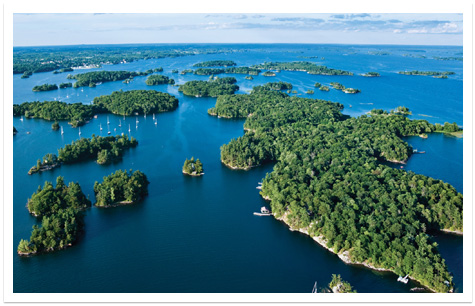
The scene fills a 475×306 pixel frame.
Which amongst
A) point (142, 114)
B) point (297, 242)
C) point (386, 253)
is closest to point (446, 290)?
point (386, 253)

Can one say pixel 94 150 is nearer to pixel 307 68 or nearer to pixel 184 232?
pixel 184 232

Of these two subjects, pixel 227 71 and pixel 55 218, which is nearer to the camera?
pixel 55 218

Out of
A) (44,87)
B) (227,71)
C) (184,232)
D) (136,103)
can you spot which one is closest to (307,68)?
(227,71)

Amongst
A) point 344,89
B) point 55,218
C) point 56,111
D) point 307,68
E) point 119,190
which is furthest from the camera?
point 307,68

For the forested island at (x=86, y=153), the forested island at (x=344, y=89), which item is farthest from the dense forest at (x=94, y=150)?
the forested island at (x=344, y=89)

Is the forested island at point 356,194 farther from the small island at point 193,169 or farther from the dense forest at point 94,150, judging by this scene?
the dense forest at point 94,150

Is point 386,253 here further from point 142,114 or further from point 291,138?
point 142,114

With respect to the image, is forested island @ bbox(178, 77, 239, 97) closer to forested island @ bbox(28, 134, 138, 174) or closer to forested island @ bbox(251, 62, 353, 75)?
forested island @ bbox(28, 134, 138, 174)
